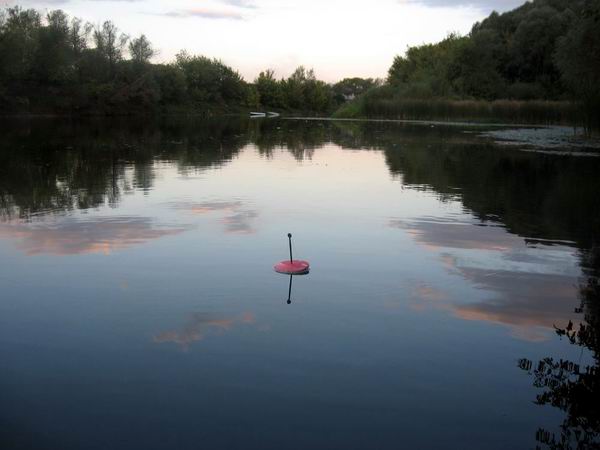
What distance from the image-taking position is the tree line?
286 ft

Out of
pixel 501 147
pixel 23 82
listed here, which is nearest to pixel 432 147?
pixel 501 147

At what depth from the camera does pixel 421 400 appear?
5312 millimetres

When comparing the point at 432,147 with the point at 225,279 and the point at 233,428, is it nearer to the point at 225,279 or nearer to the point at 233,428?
the point at 225,279

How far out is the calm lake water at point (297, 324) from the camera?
4.93 meters

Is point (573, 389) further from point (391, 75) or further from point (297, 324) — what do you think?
point (391, 75)

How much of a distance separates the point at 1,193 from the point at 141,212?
15.0ft

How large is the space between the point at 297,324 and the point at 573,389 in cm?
285

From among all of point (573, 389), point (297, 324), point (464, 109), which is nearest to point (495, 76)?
point (464, 109)

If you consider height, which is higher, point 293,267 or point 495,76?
point 495,76

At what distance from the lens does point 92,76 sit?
4126 inches

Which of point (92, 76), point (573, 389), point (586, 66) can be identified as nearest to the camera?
point (573, 389)

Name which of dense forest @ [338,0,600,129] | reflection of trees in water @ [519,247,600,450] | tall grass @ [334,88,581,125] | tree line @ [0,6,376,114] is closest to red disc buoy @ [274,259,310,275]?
reflection of trees in water @ [519,247,600,450]

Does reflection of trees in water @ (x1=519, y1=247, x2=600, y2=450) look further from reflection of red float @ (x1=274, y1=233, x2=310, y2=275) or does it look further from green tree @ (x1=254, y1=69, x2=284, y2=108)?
green tree @ (x1=254, y1=69, x2=284, y2=108)

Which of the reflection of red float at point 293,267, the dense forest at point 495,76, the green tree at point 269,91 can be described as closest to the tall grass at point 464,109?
the dense forest at point 495,76
